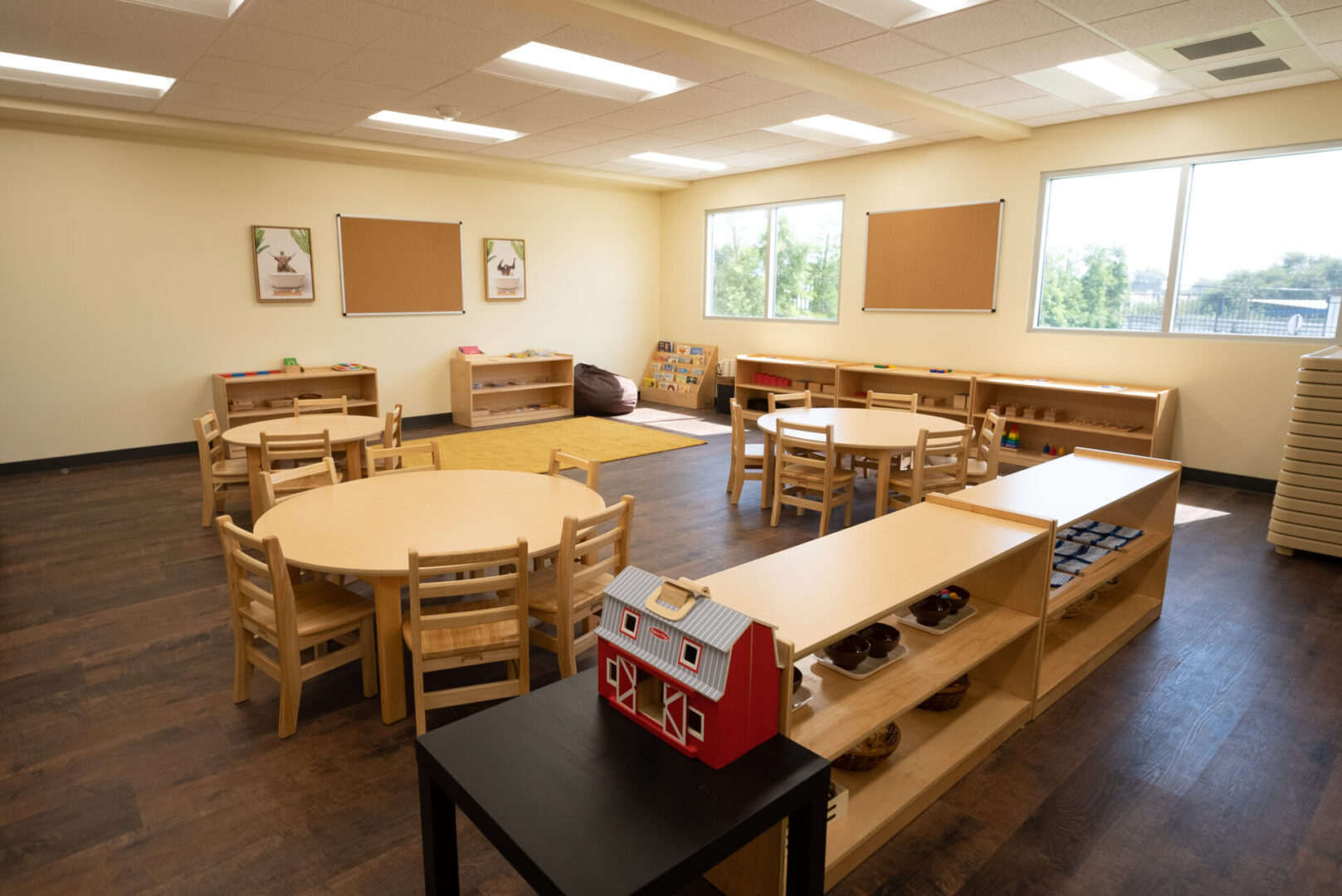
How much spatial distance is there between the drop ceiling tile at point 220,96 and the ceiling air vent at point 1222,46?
245 inches

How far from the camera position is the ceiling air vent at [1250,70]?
196 inches

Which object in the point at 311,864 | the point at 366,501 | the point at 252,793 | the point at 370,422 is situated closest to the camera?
the point at 311,864

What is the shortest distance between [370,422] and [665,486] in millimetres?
2254

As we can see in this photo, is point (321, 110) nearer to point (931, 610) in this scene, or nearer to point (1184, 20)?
point (1184, 20)

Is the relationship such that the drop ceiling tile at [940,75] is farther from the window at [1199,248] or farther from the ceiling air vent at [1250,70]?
the window at [1199,248]

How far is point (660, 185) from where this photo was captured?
10219 millimetres

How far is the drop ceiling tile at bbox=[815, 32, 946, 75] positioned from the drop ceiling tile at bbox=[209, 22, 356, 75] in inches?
120

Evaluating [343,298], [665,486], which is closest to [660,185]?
[343,298]

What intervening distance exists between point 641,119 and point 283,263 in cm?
391

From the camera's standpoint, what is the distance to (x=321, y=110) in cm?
620

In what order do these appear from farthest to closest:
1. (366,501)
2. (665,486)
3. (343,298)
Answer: (343,298)
(665,486)
(366,501)

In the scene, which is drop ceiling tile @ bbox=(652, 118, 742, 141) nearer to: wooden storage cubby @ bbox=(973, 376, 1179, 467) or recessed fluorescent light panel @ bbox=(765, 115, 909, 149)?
recessed fluorescent light panel @ bbox=(765, 115, 909, 149)

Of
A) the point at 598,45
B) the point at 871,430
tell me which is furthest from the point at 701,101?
the point at 871,430

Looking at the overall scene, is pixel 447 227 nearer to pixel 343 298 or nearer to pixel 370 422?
pixel 343 298
